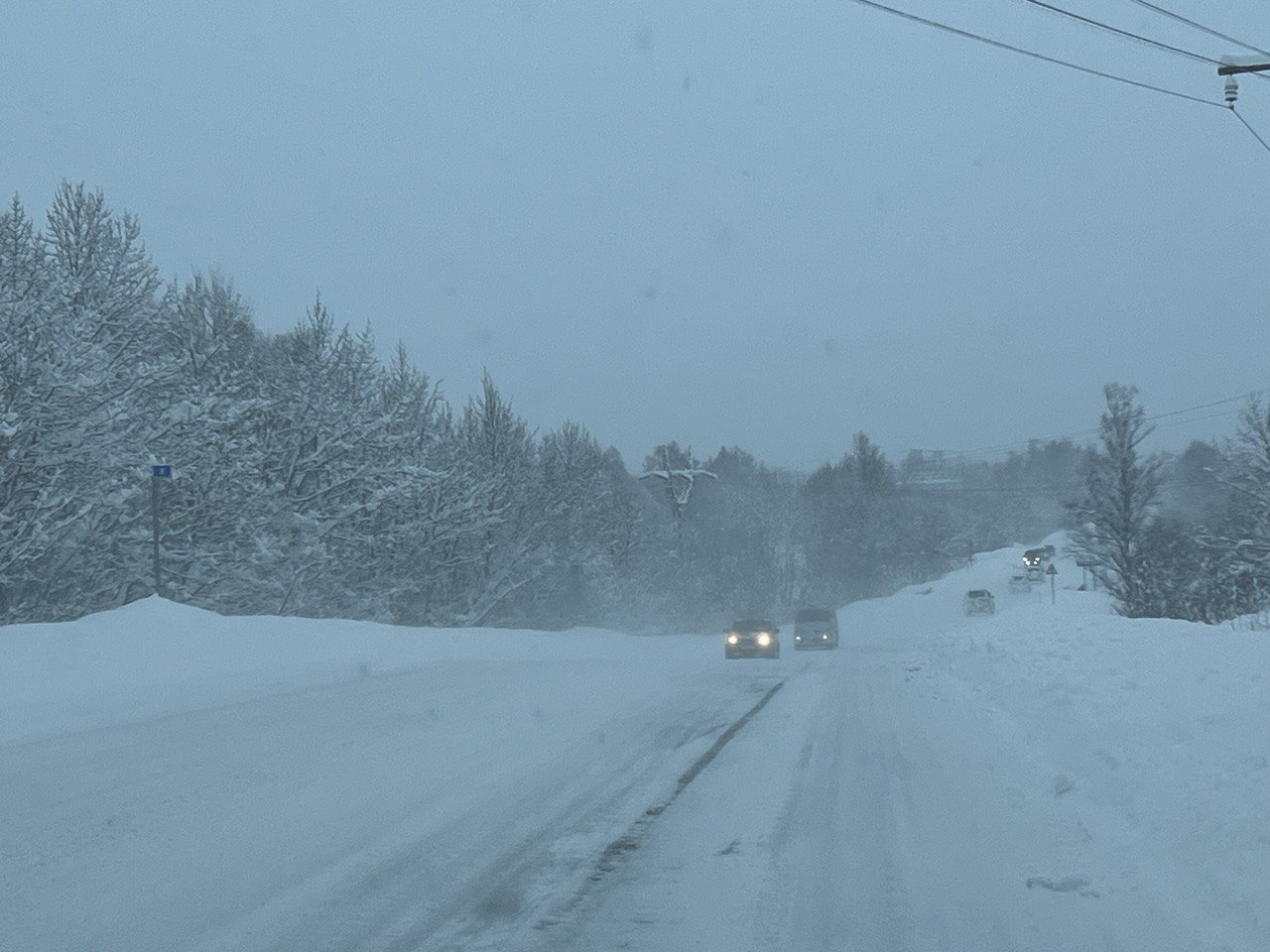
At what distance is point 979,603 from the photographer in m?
70.6

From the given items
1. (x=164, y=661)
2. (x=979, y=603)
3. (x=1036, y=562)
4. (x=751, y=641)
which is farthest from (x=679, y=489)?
(x=164, y=661)

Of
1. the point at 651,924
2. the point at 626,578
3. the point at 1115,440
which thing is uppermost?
the point at 1115,440

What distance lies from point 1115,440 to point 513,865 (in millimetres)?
48457

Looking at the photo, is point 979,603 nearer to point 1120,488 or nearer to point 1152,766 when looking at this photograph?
point 1120,488

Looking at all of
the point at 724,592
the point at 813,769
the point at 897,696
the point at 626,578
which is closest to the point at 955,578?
the point at 724,592

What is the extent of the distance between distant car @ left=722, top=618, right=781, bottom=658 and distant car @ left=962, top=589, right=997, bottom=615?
36.3 m

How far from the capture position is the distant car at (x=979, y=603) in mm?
69562

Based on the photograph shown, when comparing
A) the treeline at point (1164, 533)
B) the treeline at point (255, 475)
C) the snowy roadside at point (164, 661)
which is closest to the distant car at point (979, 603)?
the treeline at point (1164, 533)

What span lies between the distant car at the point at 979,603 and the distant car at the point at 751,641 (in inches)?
1429

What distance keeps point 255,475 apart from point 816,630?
65.1ft

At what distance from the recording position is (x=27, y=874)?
7.04 meters

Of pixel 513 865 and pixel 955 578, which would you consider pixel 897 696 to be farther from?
pixel 955 578

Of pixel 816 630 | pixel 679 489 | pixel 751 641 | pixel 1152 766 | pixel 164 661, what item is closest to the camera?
pixel 1152 766

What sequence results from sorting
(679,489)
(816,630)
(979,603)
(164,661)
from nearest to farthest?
1. (164,661)
2. (816,630)
3. (979,603)
4. (679,489)
